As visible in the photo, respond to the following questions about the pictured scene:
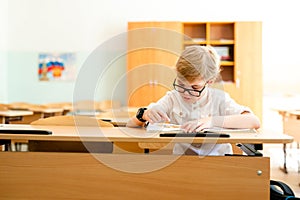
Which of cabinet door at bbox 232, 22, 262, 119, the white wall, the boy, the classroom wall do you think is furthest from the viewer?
the white wall

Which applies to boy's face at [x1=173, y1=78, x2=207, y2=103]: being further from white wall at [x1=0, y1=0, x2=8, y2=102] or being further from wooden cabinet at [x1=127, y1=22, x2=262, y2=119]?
white wall at [x1=0, y1=0, x2=8, y2=102]

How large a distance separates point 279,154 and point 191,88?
4.77 m

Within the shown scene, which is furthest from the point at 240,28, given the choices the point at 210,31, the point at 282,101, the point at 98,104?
the point at 98,104

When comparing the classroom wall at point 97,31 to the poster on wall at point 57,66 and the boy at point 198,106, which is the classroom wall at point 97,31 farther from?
the boy at point 198,106

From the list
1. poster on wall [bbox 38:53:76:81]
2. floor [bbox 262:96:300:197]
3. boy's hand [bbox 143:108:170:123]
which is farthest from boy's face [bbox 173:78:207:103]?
poster on wall [bbox 38:53:76:81]

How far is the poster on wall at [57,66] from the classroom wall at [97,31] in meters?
0.09

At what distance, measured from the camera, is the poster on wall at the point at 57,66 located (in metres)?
7.36

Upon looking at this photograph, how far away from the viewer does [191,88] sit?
1.95 meters

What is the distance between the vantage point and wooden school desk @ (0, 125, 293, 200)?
5.25 ft

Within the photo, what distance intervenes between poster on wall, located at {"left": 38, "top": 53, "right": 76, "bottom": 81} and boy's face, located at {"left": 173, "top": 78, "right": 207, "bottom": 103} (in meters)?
5.57

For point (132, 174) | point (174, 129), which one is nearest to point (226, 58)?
point (174, 129)

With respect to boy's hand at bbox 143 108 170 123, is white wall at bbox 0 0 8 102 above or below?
above

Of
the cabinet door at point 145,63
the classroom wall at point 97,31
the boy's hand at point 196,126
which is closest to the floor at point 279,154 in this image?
the classroom wall at point 97,31

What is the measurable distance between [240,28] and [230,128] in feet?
16.3
